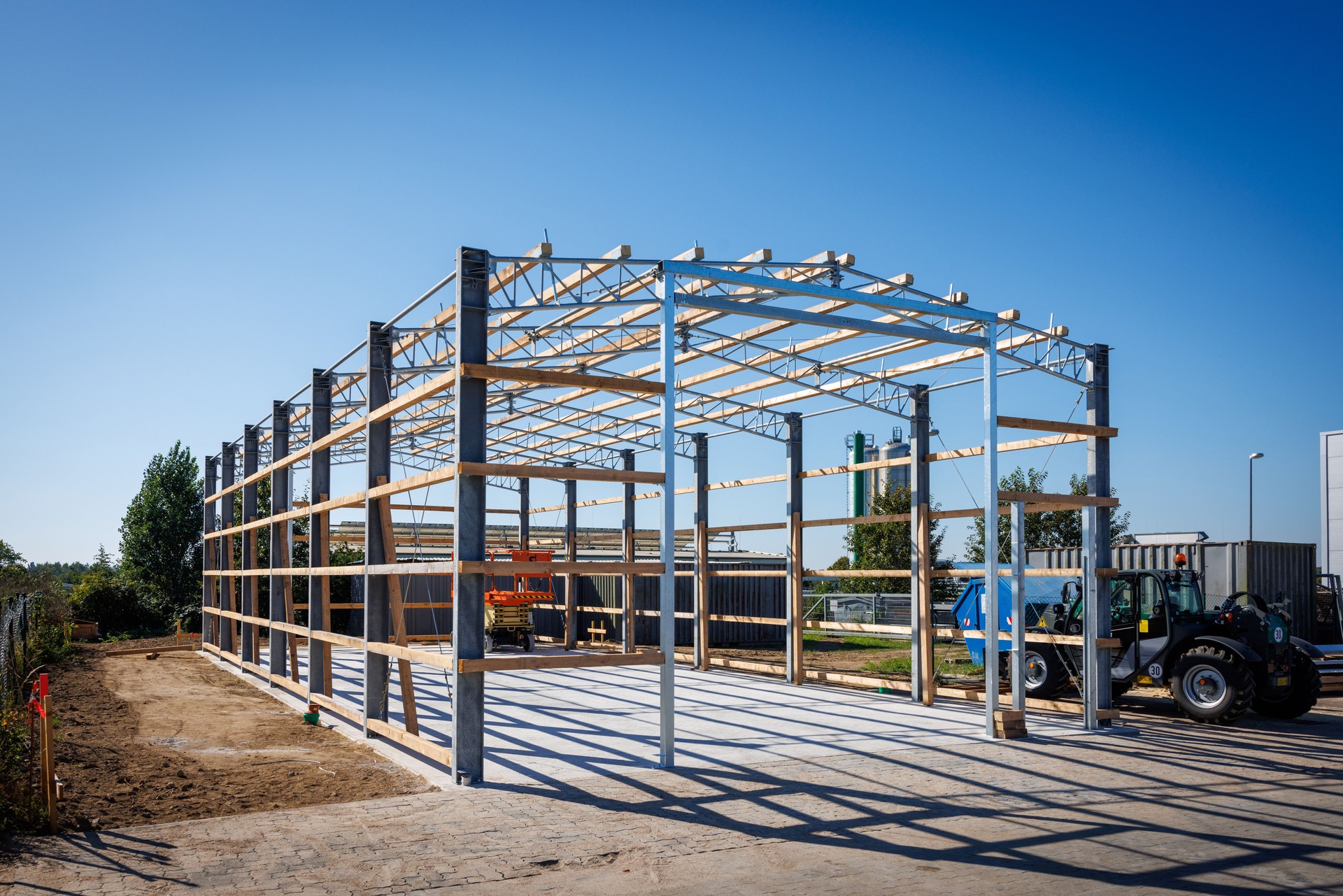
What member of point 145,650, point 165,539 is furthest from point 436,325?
point 165,539

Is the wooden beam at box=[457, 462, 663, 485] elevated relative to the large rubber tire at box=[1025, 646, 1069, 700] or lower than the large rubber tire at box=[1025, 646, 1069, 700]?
elevated

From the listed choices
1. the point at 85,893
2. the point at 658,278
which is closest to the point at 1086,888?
the point at 85,893

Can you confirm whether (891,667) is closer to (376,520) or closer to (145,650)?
(376,520)

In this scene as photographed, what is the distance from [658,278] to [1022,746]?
20.0 ft

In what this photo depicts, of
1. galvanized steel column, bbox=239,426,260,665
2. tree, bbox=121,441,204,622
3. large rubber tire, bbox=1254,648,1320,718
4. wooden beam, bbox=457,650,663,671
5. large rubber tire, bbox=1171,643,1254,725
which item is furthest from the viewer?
tree, bbox=121,441,204,622

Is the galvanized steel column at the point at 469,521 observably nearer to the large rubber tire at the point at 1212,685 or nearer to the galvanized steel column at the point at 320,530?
the galvanized steel column at the point at 320,530

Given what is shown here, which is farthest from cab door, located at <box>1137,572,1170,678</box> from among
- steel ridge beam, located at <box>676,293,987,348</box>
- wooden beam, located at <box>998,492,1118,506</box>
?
steel ridge beam, located at <box>676,293,987,348</box>

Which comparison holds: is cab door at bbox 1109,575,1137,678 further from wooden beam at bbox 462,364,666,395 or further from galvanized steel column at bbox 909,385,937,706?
wooden beam at bbox 462,364,666,395

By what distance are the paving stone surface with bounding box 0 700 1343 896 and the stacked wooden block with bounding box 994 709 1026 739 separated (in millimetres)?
1396

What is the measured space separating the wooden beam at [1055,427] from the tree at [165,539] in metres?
28.8

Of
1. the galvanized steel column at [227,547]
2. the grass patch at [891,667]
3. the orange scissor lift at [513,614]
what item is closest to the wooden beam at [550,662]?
the grass patch at [891,667]

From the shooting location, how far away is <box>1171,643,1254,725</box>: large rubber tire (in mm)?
12805

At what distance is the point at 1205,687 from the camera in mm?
13148

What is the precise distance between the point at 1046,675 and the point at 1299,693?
121 inches
